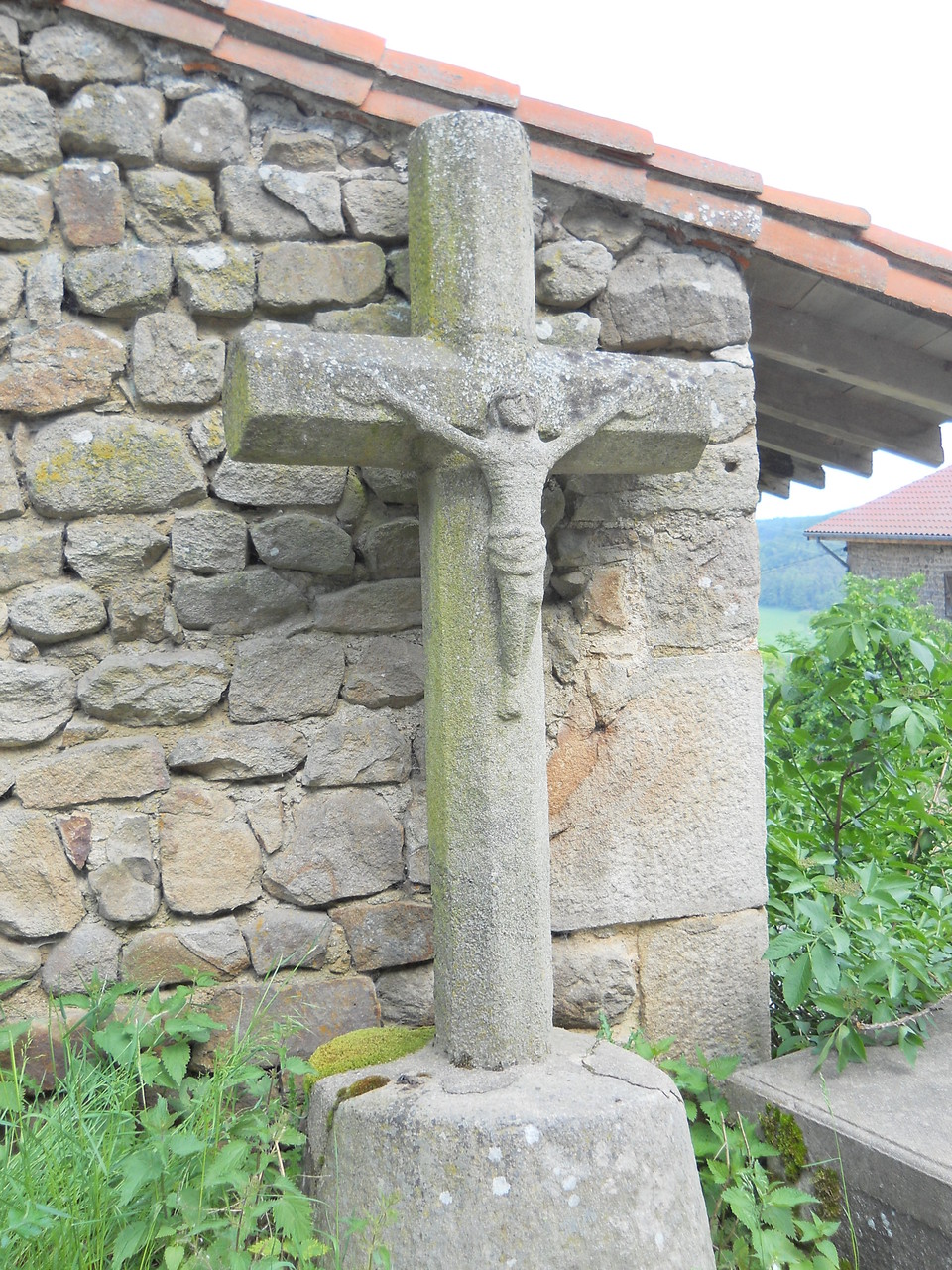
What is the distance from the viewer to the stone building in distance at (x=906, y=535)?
43.1ft

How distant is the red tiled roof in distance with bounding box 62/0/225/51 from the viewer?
2.19m

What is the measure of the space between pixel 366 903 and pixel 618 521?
1.16 m

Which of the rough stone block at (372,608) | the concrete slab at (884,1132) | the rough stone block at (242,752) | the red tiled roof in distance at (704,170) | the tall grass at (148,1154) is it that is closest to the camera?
the tall grass at (148,1154)

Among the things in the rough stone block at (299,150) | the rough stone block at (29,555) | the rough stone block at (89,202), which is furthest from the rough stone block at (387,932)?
the rough stone block at (299,150)

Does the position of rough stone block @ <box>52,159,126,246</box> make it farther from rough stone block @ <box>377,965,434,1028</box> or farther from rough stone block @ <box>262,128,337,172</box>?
rough stone block @ <box>377,965,434,1028</box>

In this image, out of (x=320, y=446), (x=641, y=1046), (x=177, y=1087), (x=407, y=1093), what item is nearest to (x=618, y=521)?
(x=320, y=446)

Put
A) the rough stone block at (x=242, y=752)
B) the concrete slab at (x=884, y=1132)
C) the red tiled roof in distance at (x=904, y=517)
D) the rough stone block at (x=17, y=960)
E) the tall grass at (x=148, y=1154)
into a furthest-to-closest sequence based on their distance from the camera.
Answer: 1. the red tiled roof in distance at (x=904, y=517)
2. the rough stone block at (x=242, y=752)
3. the rough stone block at (x=17, y=960)
4. the concrete slab at (x=884, y=1132)
5. the tall grass at (x=148, y=1154)

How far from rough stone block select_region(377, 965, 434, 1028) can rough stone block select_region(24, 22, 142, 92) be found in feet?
7.42

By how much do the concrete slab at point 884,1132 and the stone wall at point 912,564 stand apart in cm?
1208

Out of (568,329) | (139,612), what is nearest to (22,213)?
(139,612)

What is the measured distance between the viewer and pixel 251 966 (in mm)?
2258

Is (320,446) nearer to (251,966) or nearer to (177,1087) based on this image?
(251,966)

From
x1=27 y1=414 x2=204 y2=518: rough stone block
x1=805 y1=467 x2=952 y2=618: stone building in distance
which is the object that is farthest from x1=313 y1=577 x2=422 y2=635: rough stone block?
x1=805 y1=467 x2=952 y2=618: stone building in distance

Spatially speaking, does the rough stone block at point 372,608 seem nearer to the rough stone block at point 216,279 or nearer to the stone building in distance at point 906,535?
the rough stone block at point 216,279
